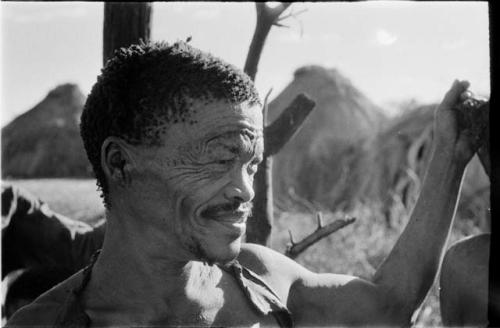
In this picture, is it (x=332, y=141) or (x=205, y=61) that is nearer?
(x=205, y=61)

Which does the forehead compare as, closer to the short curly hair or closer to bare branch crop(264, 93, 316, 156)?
the short curly hair

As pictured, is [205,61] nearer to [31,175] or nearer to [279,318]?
[279,318]

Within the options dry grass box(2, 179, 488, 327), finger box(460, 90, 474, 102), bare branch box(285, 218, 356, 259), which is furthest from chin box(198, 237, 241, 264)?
dry grass box(2, 179, 488, 327)

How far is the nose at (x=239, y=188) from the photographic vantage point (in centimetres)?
205

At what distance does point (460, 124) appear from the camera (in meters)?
2.82

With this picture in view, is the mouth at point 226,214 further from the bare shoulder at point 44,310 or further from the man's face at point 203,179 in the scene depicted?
the bare shoulder at point 44,310

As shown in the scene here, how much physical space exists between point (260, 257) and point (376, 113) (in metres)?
14.0

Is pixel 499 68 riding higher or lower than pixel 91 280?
higher

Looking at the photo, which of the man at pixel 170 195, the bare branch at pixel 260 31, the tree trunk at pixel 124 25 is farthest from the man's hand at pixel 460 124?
the tree trunk at pixel 124 25

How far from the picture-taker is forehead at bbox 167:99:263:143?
6.67ft

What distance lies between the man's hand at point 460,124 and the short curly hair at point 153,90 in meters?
0.93

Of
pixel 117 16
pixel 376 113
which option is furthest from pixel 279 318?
pixel 376 113

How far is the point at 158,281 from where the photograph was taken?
2.19 metres

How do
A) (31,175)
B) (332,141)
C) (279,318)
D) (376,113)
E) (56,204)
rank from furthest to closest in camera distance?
1. (376,113)
2. (332,141)
3. (31,175)
4. (56,204)
5. (279,318)
